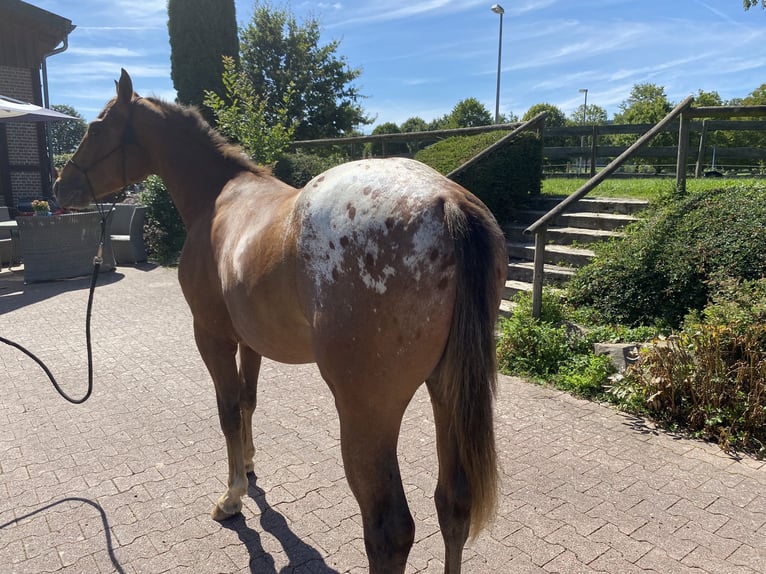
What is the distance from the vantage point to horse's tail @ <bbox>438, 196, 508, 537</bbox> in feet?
5.82

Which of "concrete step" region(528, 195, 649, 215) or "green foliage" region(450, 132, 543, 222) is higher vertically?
"green foliage" region(450, 132, 543, 222)

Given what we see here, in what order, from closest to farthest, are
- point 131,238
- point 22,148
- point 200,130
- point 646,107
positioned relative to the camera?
point 200,130 < point 131,238 < point 22,148 < point 646,107

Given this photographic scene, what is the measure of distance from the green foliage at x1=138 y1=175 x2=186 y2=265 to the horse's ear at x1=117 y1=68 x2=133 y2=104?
8.78m

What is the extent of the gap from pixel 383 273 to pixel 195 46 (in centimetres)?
1615

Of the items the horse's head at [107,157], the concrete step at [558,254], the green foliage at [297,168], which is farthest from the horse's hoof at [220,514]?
the green foliage at [297,168]

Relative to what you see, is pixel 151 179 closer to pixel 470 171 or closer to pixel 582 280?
pixel 470 171

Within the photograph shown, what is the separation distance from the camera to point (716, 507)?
288 cm

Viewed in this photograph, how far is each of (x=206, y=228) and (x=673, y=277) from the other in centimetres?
432

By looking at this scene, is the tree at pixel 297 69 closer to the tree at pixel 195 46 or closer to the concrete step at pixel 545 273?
the tree at pixel 195 46

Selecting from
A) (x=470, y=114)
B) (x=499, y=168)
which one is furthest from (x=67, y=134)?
(x=499, y=168)

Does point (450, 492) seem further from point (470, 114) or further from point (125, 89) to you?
point (470, 114)

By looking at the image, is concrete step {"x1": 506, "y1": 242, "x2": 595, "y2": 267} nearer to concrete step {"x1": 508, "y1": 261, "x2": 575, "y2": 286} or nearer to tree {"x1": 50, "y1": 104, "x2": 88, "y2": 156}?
concrete step {"x1": 508, "y1": 261, "x2": 575, "y2": 286}

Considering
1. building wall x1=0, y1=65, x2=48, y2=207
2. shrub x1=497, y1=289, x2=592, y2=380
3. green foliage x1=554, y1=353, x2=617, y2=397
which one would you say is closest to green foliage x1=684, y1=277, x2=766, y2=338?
green foliage x1=554, y1=353, x2=617, y2=397

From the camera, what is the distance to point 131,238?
1153 cm
